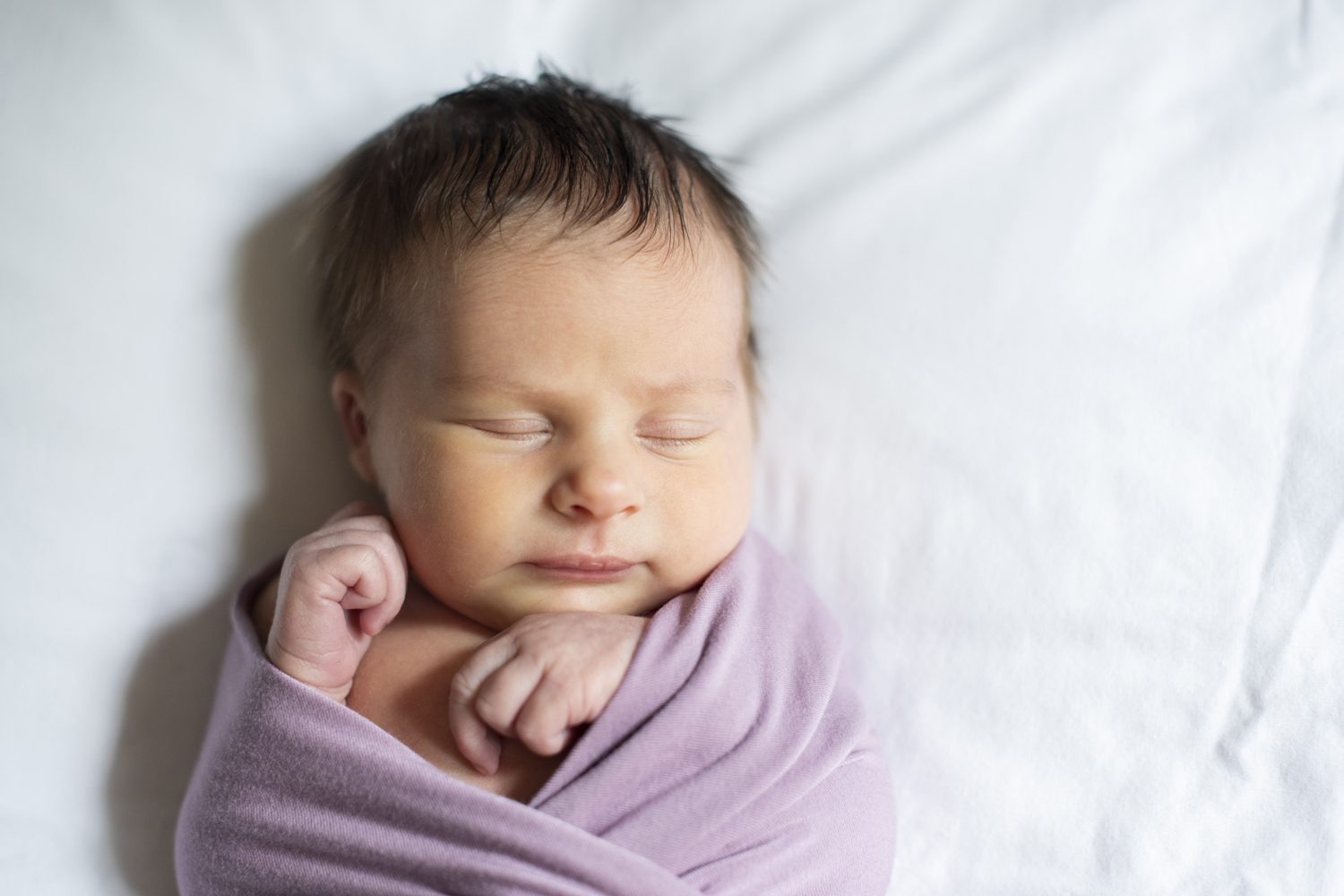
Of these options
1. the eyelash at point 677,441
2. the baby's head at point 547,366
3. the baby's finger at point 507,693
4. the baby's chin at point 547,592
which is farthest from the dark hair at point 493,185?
the baby's finger at point 507,693

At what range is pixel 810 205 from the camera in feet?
4.35

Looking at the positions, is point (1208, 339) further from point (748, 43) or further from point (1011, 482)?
point (748, 43)

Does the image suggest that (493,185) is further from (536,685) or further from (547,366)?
(536,685)

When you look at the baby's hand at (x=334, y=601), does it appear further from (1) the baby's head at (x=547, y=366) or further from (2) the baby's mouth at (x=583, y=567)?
(2) the baby's mouth at (x=583, y=567)

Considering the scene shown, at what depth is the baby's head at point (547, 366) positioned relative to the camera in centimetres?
99

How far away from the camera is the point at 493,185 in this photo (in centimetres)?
104

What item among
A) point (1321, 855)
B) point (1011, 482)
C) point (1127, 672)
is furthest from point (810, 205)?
point (1321, 855)

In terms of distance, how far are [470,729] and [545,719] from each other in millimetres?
85

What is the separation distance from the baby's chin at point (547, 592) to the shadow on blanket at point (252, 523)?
12.1 inches

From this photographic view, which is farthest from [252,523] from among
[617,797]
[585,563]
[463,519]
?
[617,797]

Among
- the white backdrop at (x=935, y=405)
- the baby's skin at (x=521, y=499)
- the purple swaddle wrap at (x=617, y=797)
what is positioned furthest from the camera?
the white backdrop at (x=935, y=405)

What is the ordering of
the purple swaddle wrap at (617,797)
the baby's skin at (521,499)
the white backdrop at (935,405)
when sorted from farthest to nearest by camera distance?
the white backdrop at (935,405), the baby's skin at (521,499), the purple swaddle wrap at (617,797)

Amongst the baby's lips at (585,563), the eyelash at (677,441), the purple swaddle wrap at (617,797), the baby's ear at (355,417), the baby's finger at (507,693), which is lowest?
the purple swaddle wrap at (617,797)

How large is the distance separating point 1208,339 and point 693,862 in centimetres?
87
